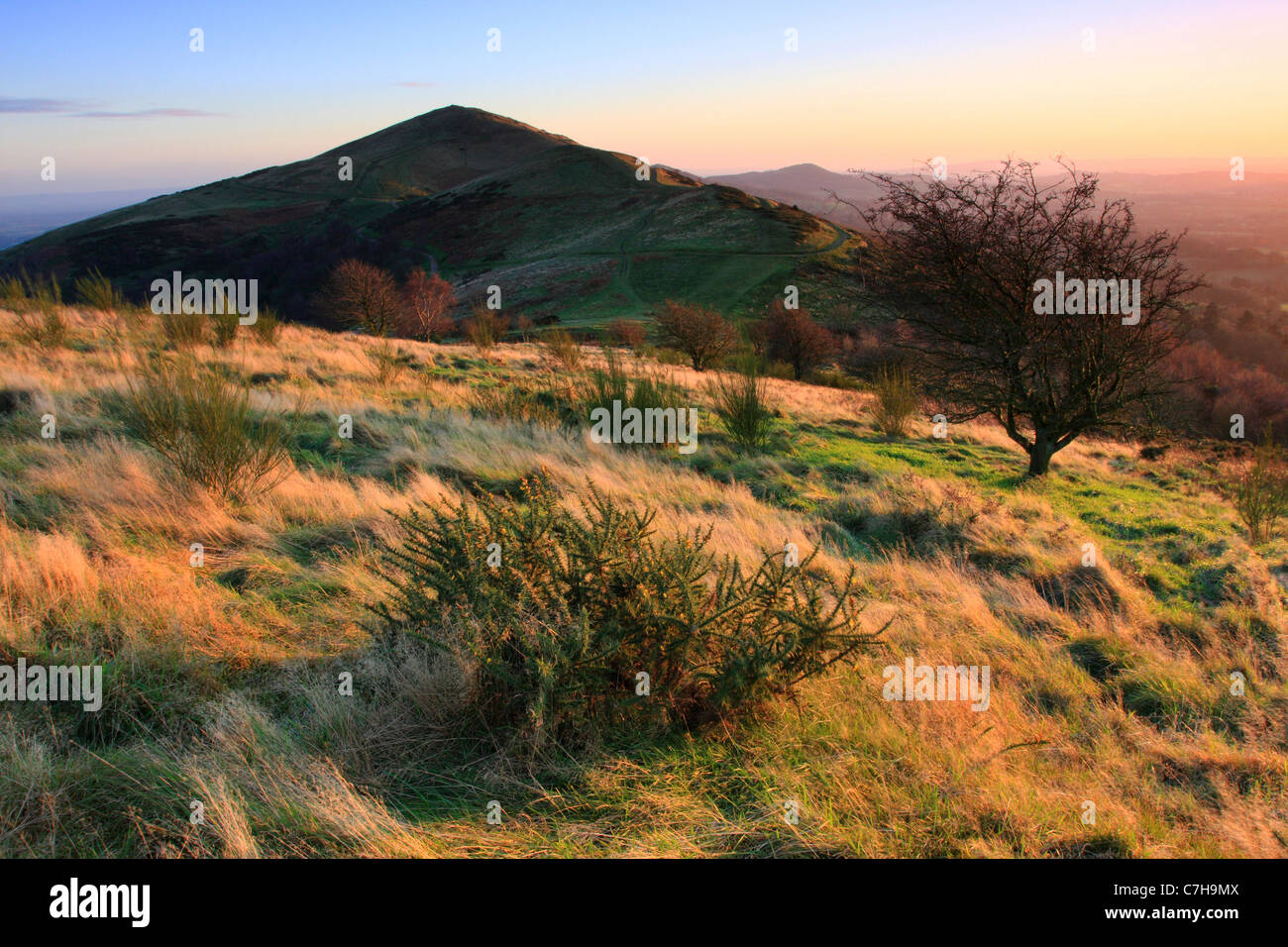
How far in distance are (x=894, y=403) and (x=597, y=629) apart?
12979 millimetres

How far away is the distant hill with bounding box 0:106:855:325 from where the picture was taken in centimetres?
5291

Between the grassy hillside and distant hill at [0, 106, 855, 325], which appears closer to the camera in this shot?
the grassy hillside

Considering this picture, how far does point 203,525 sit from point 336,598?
4.96 ft

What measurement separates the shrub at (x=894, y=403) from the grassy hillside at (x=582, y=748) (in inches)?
281

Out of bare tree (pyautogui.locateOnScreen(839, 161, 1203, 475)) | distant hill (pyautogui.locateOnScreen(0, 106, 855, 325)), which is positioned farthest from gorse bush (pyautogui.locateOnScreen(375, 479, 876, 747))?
distant hill (pyautogui.locateOnScreen(0, 106, 855, 325))

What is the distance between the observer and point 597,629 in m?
2.87

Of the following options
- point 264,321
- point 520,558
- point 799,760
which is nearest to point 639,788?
point 799,760

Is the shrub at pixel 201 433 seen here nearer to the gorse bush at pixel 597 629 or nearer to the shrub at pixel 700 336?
the gorse bush at pixel 597 629

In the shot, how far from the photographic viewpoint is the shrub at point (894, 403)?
14406mm

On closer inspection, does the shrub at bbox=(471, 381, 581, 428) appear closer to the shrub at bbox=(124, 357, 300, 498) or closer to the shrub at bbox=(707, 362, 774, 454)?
the shrub at bbox=(707, 362, 774, 454)

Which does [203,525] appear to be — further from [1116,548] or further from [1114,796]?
[1116,548]

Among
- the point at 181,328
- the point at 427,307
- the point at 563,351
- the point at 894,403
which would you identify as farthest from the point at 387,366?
the point at 427,307

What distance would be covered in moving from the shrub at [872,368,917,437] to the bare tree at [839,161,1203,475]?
129 inches

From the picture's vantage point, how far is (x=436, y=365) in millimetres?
15055
